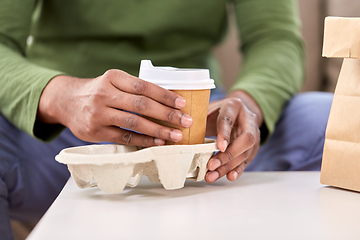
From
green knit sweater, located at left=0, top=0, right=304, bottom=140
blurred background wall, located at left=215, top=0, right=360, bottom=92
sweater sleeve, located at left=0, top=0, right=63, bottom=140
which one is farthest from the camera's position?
blurred background wall, located at left=215, top=0, right=360, bottom=92

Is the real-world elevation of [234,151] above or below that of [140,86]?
below

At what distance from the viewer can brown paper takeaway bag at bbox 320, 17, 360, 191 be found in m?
0.48

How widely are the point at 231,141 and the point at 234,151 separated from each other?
2.1 inches

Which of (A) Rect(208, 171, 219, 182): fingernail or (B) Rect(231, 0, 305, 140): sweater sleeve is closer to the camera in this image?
(A) Rect(208, 171, 219, 182): fingernail

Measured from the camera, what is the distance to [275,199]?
0.47 metres

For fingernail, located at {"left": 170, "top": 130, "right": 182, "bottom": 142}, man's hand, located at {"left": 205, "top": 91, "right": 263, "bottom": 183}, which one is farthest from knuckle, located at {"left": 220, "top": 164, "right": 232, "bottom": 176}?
fingernail, located at {"left": 170, "top": 130, "right": 182, "bottom": 142}

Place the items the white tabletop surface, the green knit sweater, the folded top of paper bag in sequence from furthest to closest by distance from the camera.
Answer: the green knit sweater
the folded top of paper bag
the white tabletop surface

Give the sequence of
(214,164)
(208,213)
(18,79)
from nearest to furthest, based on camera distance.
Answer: (208,213), (214,164), (18,79)

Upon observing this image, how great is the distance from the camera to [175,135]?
1.60ft

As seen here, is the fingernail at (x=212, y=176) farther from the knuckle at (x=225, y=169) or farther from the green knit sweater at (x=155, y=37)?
the green knit sweater at (x=155, y=37)

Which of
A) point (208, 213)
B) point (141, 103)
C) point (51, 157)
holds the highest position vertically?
point (141, 103)

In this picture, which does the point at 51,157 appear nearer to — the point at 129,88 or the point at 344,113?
the point at 129,88

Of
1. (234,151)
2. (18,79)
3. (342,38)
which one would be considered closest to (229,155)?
(234,151)

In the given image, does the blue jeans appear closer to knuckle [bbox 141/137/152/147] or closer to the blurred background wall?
knuckle [bbox 141/137/152/147]
